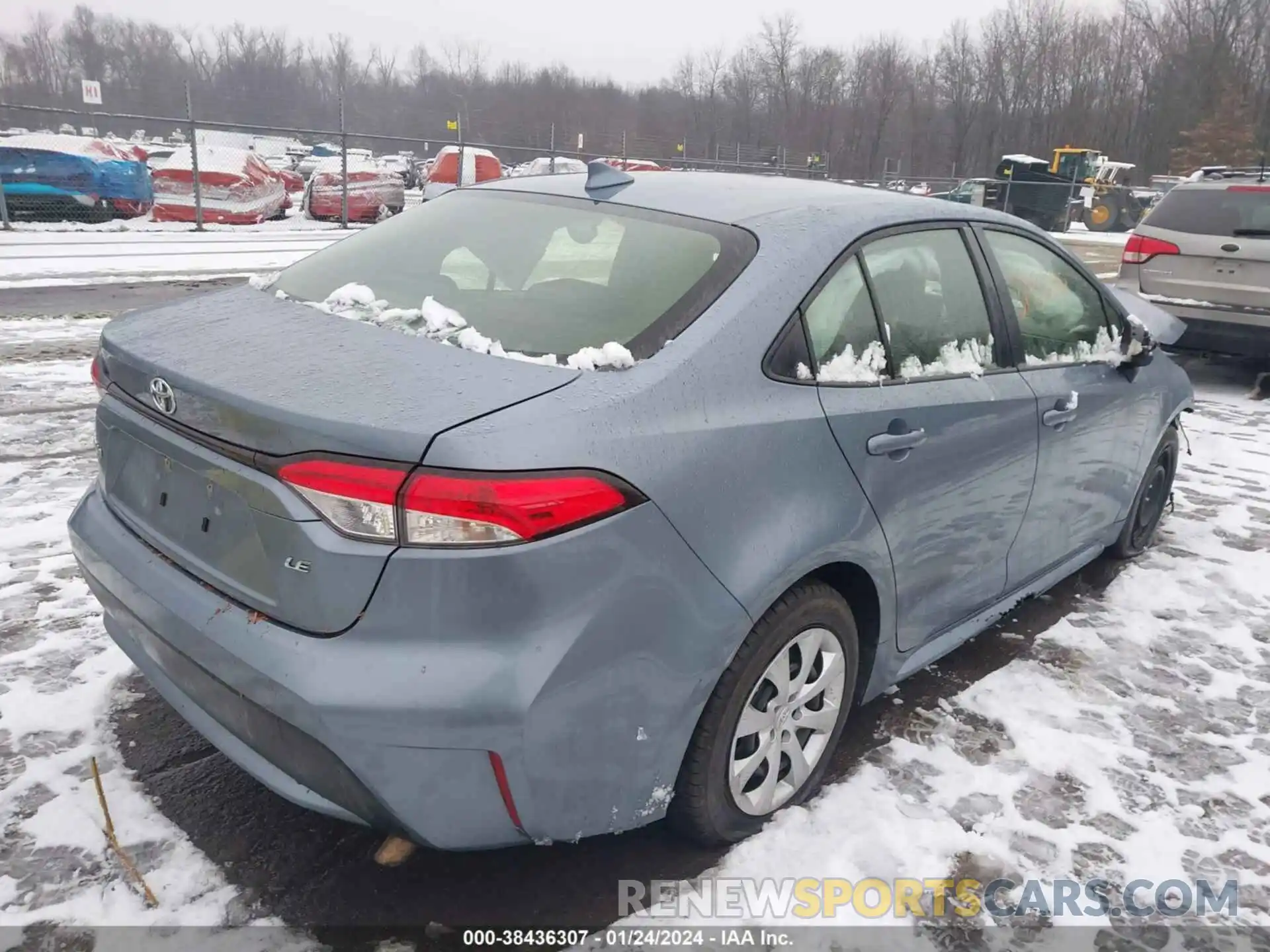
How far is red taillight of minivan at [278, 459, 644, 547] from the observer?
175cm

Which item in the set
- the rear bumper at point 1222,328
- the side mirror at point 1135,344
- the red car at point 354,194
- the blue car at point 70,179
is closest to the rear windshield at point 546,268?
the side mirror at point 1135,344

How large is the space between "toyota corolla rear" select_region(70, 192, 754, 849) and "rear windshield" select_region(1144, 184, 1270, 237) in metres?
7.20

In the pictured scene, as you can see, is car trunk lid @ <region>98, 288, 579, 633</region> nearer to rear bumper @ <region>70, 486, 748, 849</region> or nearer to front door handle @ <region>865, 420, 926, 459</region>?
rear bumper @ <region>70, 486, 748, 849</region>

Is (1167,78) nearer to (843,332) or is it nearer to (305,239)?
(305,239)

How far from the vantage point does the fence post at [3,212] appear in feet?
48.4

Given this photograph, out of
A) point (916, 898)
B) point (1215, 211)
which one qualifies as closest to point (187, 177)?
point (1215, 211)

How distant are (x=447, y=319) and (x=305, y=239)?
630 inches

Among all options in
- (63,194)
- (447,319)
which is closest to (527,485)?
(447,319)

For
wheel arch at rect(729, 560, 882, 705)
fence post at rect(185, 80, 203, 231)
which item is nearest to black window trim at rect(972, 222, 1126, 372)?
wheel arch at rect(729, 560, 882, 705)

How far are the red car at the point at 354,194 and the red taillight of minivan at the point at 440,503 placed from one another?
19.5 meters

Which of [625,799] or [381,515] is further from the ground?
[381,515]

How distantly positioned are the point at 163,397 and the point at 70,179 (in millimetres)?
17676

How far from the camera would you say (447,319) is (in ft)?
7.53

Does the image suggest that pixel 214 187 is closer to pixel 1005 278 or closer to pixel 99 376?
pixel 99 376
